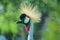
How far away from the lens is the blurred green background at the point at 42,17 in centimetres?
196

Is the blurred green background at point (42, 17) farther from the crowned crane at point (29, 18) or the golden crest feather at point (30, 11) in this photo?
the crowned crane at point (29, 18)

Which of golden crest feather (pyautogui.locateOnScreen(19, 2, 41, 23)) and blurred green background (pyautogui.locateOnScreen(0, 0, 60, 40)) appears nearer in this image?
golden crest feather (pyautogui.locateOnScreen(19, 2, 41, 23))

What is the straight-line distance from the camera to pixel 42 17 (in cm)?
199

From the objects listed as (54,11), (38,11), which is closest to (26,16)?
(38,11)

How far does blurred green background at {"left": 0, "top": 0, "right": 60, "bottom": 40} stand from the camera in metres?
1.96

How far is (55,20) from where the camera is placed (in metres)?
1.98

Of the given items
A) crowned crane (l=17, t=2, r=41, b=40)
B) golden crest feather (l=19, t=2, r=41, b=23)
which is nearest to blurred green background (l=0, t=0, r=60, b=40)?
golden crest feather (l=19, t=2, r=41, b=23)

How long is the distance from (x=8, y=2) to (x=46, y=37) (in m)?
0.49

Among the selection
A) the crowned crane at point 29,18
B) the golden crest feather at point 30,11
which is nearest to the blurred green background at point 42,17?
the golden crest feather at point 30,11

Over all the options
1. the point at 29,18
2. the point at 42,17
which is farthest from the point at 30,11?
the point at 42,17

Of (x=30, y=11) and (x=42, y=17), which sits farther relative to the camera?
(x=42, y=17)

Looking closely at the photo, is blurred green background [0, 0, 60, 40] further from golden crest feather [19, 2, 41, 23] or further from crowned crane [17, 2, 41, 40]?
crowned crane [17, 2, 41, 40]

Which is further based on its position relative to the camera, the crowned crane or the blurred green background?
the blurred green background

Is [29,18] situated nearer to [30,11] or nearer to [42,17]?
[30,11]
